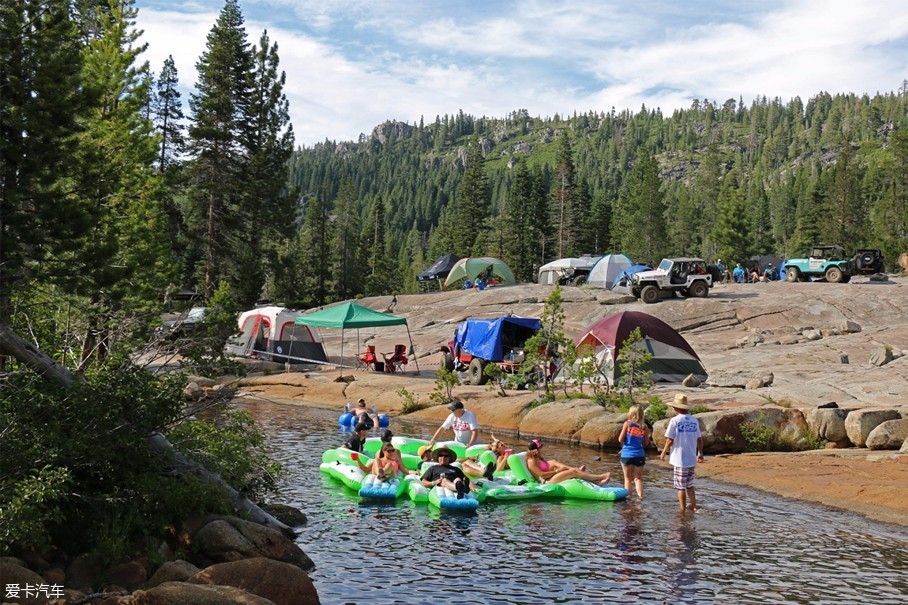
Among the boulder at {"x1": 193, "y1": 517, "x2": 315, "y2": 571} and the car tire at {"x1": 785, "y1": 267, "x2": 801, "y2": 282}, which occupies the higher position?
the car tire at {"x1": 785, "y1": 267, "x2": 801, "y2": 282}

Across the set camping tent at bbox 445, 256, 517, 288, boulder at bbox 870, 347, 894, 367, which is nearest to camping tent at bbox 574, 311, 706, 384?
boulder at bbox 870, 347, 894, 367

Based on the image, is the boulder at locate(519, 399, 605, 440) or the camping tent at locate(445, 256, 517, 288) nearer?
the boulder at locate(519, 399, 605, 440)

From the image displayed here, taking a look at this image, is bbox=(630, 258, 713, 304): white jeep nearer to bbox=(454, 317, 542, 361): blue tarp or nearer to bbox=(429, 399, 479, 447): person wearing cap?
bbox=(454, 317, 542, 361): blue tarp

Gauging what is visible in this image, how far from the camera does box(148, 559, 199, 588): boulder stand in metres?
8.46

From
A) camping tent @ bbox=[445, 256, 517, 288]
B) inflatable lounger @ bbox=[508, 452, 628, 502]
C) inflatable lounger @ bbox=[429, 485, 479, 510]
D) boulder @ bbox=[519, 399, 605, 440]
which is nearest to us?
inflatable lounger @ bbox=[429, 485, 479, 510]

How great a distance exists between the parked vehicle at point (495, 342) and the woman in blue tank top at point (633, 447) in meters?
12.7

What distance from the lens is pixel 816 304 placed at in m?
38.6

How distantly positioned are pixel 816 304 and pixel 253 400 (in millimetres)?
27056

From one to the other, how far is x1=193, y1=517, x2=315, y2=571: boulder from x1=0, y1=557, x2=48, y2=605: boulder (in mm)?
2059

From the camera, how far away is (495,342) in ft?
89.9

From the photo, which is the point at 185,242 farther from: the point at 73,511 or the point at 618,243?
the point at 618,243

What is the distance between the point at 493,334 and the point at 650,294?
1511 cm

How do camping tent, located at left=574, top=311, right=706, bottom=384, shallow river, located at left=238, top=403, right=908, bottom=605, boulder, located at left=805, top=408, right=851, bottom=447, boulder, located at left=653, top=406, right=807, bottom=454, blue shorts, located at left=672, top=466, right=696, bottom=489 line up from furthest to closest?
camping tent, located at left=574, top=311, right=706, bottom=384
boulder, located at left=653, top=406, right=807, bottom=454
boulder, located at left=805, top=408, right=851, bottom=447
blue shorts, located at left=672, top=466, right=696, bottom=489
shallow river, located at left=238, top=403, right=908, bottom=605

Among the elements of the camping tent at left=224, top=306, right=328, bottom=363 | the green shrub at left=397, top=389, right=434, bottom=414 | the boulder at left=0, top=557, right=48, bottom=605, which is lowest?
the boulder at left=0, top=557, right=48, bottom=605
